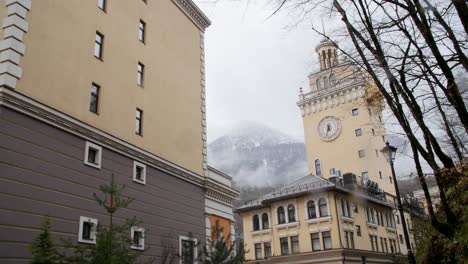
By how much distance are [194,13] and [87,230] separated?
14816mm

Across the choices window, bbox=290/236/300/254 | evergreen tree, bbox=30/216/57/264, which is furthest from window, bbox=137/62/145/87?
window, bbox=290/236/300/254

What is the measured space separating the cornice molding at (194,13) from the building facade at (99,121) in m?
0.13

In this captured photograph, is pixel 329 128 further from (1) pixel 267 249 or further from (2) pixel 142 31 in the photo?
(2) pixel 142 31

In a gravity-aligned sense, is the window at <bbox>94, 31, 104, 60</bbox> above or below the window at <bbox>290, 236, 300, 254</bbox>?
above

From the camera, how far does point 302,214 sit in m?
44.8

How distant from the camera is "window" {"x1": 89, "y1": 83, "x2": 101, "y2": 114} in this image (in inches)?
655

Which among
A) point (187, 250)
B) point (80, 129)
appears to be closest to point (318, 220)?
point (187, 250)

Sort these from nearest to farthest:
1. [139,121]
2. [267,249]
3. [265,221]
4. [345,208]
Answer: [139,121] → [345,208] → [267,249] → [265,221]

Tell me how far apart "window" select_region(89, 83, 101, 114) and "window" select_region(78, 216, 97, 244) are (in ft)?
12.9

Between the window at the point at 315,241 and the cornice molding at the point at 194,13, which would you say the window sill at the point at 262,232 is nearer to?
the window at the point at 315,241

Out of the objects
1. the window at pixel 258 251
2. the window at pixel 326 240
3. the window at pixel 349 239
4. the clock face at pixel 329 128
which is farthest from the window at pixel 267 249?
the clock face at pixel 329 128

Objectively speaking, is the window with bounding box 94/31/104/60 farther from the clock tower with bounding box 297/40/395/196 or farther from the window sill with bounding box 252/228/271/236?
the clock tower with bounding box 297/40/395/196

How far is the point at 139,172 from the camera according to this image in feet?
60.6

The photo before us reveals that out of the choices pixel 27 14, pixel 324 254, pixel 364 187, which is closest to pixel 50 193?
pixel 27 14
